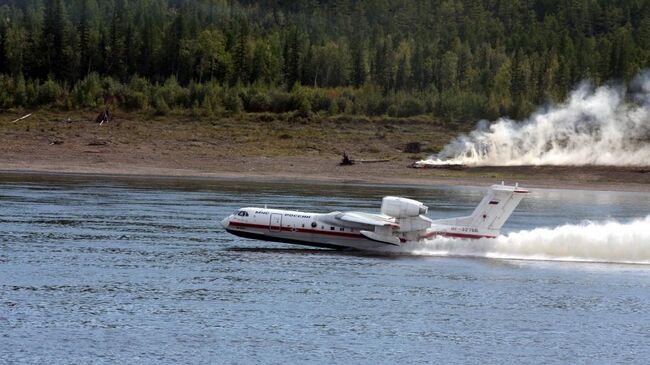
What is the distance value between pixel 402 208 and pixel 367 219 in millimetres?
1997

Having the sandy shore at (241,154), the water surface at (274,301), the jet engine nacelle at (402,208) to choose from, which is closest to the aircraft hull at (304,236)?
the water surface at (274,301)

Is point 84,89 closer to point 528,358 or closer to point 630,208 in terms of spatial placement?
point 630,208

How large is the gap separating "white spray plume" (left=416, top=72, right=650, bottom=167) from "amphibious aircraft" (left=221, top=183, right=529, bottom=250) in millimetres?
53484

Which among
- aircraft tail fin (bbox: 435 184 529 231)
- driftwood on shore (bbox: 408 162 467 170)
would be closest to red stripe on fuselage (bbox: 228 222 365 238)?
aircraft tail fin (bbox: 435 184 529 231)

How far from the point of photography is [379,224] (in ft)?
202

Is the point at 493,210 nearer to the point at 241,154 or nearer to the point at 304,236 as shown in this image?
the point at 304,236

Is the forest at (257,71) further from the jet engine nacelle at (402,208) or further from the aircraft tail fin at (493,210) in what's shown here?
the aircraft tail fin at (493,210)

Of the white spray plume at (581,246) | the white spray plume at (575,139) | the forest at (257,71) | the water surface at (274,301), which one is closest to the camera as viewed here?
the water surface at (274,301)

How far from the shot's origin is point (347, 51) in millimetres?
179250

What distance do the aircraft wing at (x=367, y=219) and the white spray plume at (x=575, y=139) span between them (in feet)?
178

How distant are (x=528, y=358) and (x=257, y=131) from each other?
92.0 m

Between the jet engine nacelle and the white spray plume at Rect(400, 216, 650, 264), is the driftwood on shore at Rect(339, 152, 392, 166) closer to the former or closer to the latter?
the white spray plume at Rect(400, 216, 650, 264)

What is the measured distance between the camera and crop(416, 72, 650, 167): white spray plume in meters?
115

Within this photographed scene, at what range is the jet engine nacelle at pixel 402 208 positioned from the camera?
6100 cm
